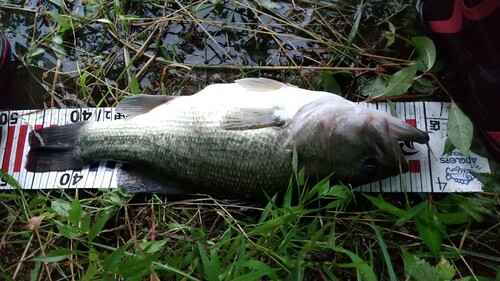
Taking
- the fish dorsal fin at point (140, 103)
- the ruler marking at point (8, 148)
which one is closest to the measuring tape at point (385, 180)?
the ruler marking at point (8, 148)

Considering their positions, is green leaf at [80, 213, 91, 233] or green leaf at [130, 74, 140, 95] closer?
green leaf at [80, 213, 91, 233]

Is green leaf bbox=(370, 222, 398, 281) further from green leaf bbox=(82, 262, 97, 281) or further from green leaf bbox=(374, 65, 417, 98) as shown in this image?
green leaf bbox=(82, 262, 97, 281)

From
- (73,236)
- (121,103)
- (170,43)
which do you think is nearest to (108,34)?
(170,43)

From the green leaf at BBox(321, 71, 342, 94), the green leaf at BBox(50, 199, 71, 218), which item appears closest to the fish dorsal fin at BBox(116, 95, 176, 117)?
the green leaf at BBox(50, 199, 71, 218)

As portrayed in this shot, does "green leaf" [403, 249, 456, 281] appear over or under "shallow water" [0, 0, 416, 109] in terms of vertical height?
under

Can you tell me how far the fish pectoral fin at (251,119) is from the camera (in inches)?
104

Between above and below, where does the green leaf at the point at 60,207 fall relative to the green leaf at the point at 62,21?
below

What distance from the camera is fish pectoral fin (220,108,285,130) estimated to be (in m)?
2.64

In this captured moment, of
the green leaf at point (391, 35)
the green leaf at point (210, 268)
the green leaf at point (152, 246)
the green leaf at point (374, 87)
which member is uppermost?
the green leaf at point (391, 35)

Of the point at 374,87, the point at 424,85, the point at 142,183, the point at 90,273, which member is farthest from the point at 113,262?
the point at 424,85

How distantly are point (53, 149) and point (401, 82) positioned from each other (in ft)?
7.38

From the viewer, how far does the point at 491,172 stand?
2809 mm

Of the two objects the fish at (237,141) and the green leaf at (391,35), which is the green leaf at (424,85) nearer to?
the green leaf at (391,35)

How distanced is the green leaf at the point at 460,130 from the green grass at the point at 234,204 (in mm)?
227
